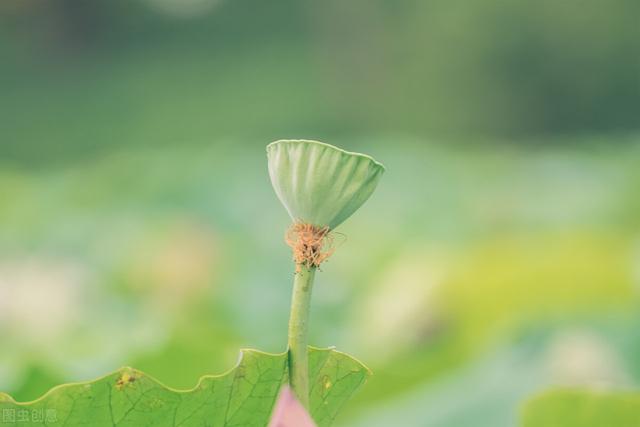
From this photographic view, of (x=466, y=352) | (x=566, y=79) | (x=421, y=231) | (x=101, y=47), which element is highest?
(x=101, y=47)

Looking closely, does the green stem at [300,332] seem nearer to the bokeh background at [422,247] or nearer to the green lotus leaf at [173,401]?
the green lotus leaf at [173,401]

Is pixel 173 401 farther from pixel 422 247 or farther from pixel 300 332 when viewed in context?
pixel 422 247

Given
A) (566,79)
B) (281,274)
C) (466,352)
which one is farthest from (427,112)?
(466,352)

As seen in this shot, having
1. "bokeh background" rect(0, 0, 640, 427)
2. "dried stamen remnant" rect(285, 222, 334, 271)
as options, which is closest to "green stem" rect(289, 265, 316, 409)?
"dried stamen remnant" rect(285, 222, 334, 271)

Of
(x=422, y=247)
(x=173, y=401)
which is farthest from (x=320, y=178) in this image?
(x=422, y=247)

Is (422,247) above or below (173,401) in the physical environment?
above

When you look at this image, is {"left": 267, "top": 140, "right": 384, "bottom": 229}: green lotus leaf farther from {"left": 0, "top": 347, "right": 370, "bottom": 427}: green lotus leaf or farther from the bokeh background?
the bokeh background

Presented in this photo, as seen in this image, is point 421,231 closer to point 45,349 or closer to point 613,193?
point 613,193
